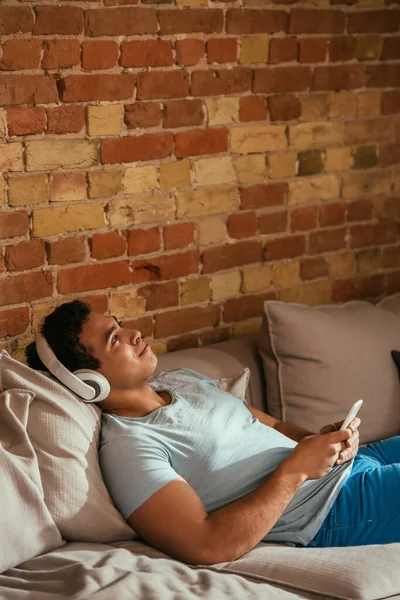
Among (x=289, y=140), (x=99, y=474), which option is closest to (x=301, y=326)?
(x=289, y=140)

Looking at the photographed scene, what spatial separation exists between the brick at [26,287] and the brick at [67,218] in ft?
0.39

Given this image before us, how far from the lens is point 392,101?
10.5 ft

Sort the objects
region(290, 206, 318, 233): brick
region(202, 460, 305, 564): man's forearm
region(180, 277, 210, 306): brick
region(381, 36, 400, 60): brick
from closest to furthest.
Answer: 1. region(202, 460, 305, 564): man's forearm
2. region(180, 277, 210, 306): brick
3. region(290, 206, 318, 233): brick
4. region(381, 36, 400, 60): brick

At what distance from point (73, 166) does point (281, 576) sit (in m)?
1.26

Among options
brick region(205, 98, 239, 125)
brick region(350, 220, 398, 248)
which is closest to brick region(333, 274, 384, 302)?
brick region(350, 220, 398, 248)

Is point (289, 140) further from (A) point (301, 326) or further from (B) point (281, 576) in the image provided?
(B) point (281, 576)

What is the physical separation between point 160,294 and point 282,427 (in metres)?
0.59

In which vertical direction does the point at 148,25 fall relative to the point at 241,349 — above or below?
above

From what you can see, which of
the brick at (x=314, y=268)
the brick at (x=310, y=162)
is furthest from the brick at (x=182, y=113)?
the brick at (x=314, y=268)

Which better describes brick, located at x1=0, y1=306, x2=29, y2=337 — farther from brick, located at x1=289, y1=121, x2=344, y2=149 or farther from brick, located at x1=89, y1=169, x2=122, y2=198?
brick, located at x1=289, y1=121, x2=344, y2=149

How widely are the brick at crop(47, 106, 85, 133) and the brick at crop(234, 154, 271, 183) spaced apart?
594 millimetres

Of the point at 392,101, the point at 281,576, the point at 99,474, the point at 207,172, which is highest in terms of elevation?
the point at 392,101

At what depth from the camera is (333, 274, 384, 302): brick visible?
10.6ft

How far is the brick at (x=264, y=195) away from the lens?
2904 millimetres
